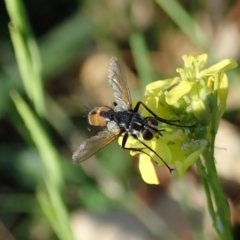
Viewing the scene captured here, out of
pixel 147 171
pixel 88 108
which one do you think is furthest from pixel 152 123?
pixel 88 108

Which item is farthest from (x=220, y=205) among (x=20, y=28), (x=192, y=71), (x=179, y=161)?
(x=20, y=28)

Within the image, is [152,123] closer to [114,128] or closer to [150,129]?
[150,129]

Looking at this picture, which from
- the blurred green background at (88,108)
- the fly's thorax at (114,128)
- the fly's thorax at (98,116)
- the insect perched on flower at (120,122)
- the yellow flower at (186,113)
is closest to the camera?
the yellow flower at (186,113)

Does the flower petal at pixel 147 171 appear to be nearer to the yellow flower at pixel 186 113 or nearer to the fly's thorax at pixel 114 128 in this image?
the yellow flower at pixel 186 113

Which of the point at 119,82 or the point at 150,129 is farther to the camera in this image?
the point at 119,82

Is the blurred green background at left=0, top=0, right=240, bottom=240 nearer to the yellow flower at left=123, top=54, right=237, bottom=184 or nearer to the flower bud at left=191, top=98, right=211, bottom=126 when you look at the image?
the yellow flower at left=123, top=54, right=237, bottom=184

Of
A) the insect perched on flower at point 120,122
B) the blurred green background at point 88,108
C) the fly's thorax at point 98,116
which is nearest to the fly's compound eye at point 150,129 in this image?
the insect perched on flower at point 120,122

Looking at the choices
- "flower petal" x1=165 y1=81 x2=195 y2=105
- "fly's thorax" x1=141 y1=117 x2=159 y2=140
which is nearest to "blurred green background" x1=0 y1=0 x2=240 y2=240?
"fly's thorax" x1=141 y1=117 x2=159 y2=140

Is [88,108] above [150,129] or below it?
above
